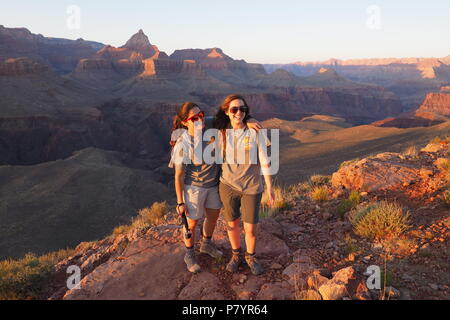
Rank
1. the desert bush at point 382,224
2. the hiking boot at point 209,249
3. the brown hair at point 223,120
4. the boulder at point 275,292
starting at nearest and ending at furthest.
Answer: the boulder at point 275,292
the brown hair at point 223,120
the hiking boot at point 209,249
the desert bush at point 382,224

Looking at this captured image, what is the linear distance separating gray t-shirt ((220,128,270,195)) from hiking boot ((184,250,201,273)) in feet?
3.23

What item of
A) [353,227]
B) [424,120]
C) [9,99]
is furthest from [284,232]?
[424,120]

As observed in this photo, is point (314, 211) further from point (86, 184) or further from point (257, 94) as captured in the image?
point (257, 94)

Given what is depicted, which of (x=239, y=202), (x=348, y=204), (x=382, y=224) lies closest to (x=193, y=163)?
(x=239, y=202)

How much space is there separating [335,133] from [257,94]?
50588 millimetres

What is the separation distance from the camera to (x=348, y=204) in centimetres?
538

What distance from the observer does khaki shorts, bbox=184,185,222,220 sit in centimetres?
340

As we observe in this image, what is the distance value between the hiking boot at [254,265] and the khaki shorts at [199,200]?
70 cm

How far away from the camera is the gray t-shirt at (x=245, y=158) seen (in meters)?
3.24

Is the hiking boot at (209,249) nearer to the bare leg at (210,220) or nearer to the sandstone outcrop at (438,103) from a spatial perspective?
the bare leg at (210,220)

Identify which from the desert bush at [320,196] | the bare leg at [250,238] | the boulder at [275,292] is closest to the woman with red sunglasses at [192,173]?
the bare leg at [250,238]

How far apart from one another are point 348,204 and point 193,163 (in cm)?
332

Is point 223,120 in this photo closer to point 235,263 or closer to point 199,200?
point 199,200

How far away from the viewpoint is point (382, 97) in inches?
4589
